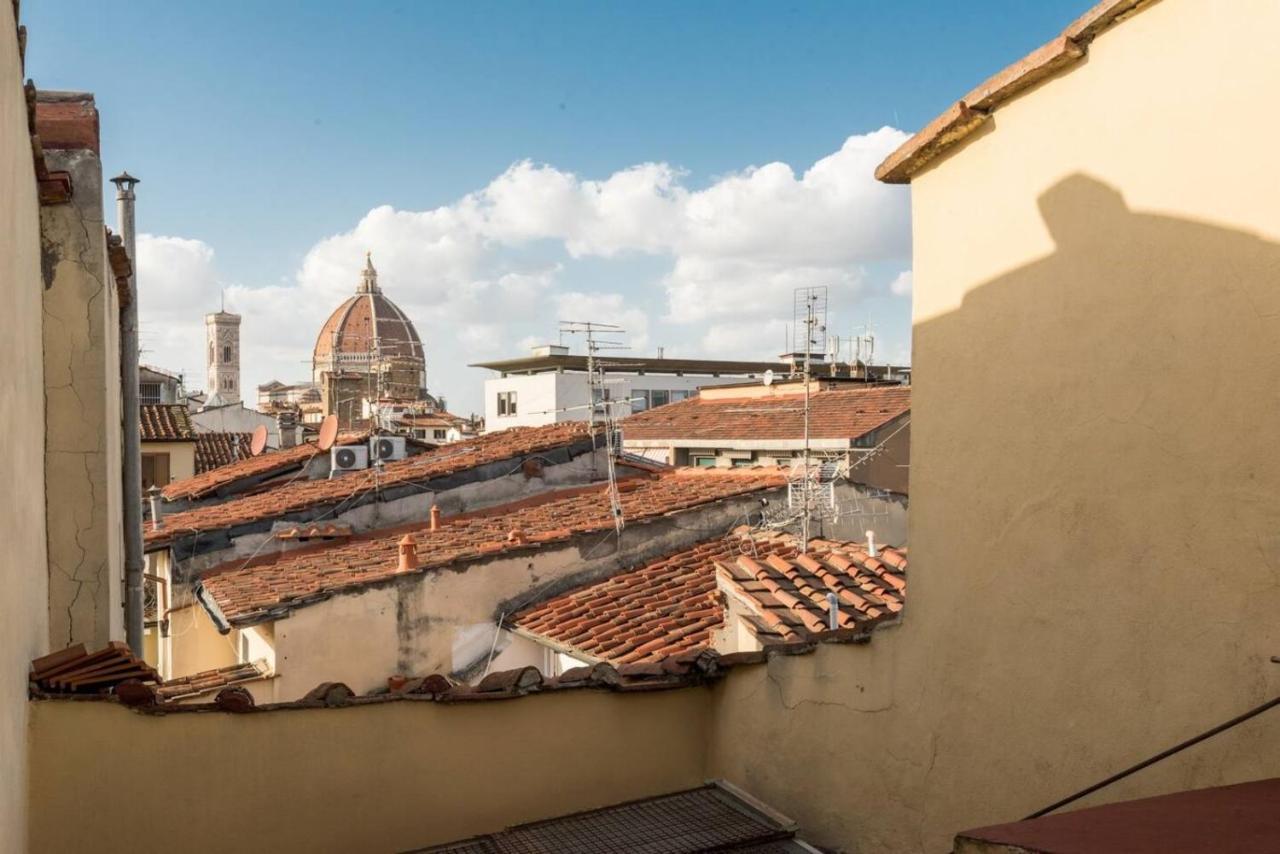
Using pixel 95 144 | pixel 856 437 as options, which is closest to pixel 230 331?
pixel 856 437

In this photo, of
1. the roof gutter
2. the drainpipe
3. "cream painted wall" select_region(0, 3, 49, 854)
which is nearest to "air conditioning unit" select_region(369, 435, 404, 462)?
the roof gutter

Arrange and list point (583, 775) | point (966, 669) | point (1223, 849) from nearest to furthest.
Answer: point (1223, 849) < point (966, 669) < point (583, 775)

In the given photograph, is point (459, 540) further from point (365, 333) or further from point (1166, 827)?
point (365, 333)

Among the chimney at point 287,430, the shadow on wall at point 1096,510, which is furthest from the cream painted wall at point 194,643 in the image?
the chimney at point 287,430

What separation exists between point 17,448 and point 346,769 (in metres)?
1.98

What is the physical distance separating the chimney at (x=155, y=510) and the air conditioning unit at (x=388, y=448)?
451 cm

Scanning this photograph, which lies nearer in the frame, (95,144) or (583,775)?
(583,775)

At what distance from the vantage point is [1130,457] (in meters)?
3.30

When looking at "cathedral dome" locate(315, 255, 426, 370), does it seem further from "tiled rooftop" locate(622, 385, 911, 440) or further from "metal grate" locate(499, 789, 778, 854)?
"metal grate" locate(499, 789, 778, 854)

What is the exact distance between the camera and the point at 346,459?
19.8 metres

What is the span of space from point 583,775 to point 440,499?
434 inches

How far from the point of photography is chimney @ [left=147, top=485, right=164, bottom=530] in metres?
14.7

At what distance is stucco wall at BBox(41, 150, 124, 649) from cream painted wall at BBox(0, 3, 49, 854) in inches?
17.9

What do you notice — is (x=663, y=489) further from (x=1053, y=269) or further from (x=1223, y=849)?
(x=1223, y=849)
